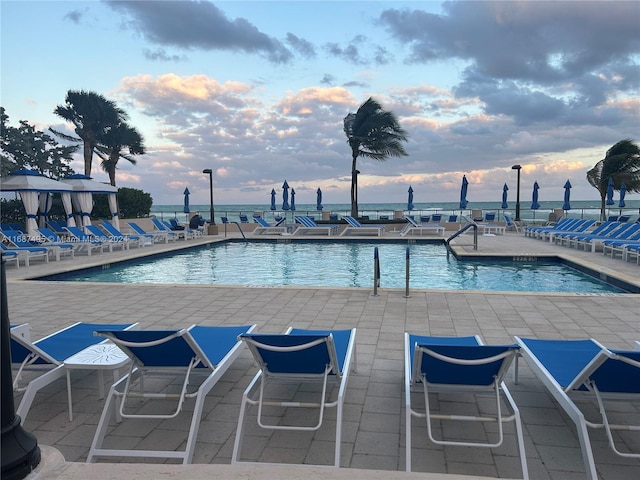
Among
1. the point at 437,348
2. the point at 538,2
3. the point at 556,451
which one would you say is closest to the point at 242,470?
the point at 437,348

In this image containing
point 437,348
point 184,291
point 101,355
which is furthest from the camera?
point 184,291

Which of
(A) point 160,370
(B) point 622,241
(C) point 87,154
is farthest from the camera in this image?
(C) point 87,154

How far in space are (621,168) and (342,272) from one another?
62.3 ft

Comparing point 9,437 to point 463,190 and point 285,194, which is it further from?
point 285,194

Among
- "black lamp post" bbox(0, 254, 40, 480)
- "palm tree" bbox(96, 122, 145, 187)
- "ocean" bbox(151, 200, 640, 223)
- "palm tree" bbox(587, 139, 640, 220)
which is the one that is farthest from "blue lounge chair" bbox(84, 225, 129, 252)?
"palm tree" bbox(587, 139, 640, 220)

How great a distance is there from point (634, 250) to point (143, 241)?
42.9 feet

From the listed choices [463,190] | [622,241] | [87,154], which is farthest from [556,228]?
[87,154]

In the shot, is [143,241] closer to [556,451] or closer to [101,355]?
[101,355]

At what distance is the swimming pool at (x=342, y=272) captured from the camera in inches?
322

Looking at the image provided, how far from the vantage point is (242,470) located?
5.63 feet

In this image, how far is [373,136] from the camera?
21.1m

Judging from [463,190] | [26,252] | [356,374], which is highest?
[463,190]

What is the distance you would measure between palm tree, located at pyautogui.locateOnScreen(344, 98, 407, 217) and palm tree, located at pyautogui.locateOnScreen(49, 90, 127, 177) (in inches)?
547

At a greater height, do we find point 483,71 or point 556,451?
point 483,71
